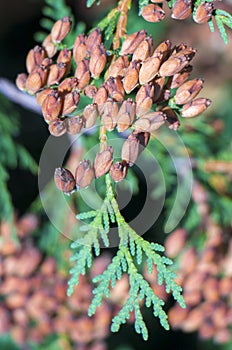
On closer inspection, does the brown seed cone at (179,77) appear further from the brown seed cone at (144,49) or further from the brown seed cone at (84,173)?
the brown seed cone at (84,173)

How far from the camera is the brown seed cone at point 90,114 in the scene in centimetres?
65

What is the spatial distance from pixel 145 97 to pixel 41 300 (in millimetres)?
710

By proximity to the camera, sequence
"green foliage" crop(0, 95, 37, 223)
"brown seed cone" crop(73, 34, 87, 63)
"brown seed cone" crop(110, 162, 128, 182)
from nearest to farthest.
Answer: "brown seed cone" crop(110, 162, 128, 182), "brown seed cone" crop(73, 34, 87, 63), "green foliage" crop(0, 95, 37, 223)

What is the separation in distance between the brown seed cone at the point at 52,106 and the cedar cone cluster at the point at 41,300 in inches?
24.8

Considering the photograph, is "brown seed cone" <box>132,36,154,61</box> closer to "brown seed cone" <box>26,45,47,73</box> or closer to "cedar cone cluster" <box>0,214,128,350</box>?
"brown seed cone" <box>26,45,47,73</box>

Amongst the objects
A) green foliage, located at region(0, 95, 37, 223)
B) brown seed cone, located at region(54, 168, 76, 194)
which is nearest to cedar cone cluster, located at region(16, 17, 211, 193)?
brown seed cone, located at region(54, 168, 76, 194)

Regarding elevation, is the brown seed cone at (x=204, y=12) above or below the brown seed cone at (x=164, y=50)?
above

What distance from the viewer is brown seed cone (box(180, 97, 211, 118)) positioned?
2.27ft

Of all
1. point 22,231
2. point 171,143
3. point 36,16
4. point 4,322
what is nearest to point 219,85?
point 36,16

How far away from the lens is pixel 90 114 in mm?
653

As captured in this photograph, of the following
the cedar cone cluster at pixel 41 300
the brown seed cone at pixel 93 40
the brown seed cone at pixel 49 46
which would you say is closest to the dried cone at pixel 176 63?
the brown seed cone at pixel 93 40

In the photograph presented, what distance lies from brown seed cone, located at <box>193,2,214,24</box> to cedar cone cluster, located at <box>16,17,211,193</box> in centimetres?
4

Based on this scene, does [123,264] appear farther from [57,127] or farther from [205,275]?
[205,275]

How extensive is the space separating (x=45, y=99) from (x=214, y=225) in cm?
69
